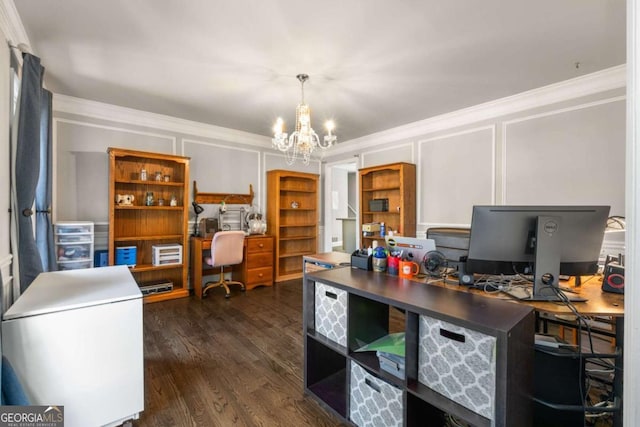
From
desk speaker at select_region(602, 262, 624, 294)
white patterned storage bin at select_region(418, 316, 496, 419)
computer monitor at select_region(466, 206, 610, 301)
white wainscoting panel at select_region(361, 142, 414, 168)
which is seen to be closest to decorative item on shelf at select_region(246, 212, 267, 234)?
white wainscoting panel at select_region(361, 142, 414, 168)

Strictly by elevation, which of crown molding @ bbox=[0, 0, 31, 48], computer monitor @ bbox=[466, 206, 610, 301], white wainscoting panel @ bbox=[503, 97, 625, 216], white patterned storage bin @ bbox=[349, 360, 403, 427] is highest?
crown molding @ bbox=[0, 0, 31, 48]

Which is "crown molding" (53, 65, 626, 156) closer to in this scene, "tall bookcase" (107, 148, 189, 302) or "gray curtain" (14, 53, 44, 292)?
"tall bookcase" (107, 148, 189, 302)

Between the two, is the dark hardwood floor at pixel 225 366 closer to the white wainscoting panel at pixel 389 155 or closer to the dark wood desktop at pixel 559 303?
the dark wood desktop at pixel 559 303

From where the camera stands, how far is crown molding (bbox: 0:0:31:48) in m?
1.62

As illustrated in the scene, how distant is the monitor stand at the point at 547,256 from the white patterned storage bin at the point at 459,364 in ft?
1.80

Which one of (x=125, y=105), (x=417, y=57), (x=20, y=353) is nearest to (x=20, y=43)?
(x=125, y=105)

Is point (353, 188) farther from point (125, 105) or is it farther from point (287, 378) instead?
point (287, 378)

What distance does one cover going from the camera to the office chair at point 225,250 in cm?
362

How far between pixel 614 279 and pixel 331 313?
1498 millimetres

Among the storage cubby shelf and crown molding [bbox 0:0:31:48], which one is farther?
crown molding [bbox 0:0:31:48]

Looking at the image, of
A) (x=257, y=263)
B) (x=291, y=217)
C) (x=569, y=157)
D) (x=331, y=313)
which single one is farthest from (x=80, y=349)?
(x=569, y=157)

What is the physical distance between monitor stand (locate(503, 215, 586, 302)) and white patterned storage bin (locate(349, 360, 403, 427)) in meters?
0.80

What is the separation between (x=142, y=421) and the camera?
1566 mm

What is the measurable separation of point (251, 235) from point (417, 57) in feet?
10.4
